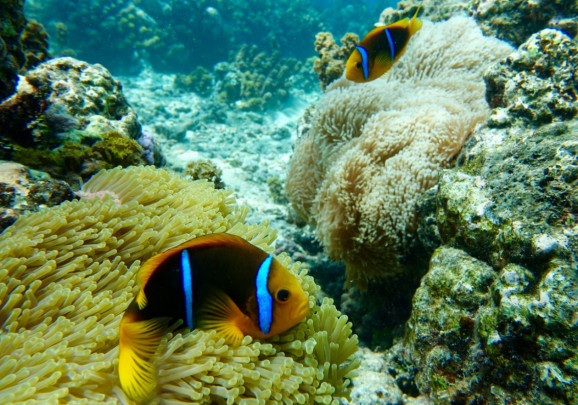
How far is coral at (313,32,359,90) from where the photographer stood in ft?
20.2

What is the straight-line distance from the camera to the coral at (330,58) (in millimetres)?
6168

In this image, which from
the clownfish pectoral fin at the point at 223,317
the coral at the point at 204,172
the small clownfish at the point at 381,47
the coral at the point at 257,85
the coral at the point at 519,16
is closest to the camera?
the clownfish pectoral fin at the point at 223,317

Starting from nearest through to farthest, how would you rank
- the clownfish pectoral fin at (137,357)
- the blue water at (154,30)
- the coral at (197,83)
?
the clownfish pectoral fin at (137,357)
the coral at (197,83)
the blue water at (154,30)

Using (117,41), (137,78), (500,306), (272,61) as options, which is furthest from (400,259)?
(117,41)

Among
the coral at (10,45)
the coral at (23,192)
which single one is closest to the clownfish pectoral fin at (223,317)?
the coral at (23,192)

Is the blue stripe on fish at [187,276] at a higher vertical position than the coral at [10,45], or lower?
lower

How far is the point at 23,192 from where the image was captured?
2084 mm

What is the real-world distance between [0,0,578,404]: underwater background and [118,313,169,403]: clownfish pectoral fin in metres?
0.07

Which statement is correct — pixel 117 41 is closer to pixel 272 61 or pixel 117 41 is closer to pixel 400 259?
pixel 272 61

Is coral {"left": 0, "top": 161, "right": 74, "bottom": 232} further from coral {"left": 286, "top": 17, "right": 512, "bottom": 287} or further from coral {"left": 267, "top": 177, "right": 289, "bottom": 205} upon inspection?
coral {"left": 267, "top": 177, "right": 289, "bottom": 205}

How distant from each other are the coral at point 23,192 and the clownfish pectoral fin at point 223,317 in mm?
1429

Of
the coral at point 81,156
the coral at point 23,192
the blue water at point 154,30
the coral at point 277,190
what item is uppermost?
the blue water at point 154,30

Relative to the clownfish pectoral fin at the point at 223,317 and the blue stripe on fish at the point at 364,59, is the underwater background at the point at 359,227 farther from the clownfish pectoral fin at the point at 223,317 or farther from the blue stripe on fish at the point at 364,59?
the blue stripe on fish at the point at 364,59

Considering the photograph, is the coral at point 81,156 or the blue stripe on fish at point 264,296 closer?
the blue stripe on fish at point 264,296
